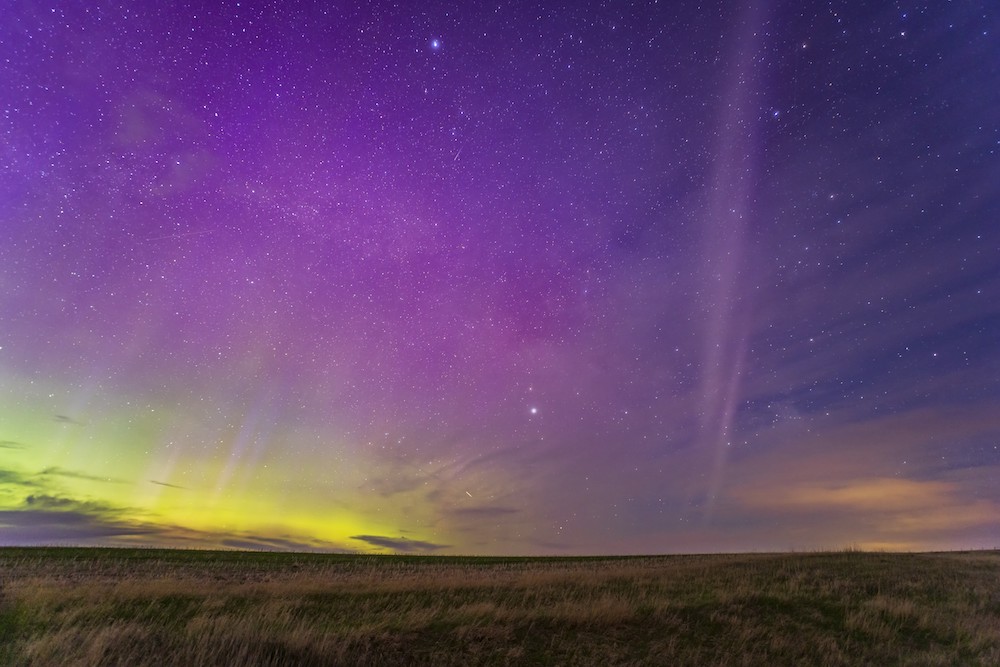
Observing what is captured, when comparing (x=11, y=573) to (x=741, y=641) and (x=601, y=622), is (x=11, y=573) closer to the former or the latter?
(x=601, y=622)

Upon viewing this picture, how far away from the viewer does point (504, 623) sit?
477 inches

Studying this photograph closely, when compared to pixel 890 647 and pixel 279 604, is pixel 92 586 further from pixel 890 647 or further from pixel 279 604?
pixel 890 647

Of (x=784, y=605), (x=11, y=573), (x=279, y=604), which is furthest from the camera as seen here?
(x=11, y=573)

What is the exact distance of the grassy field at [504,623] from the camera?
9398mm

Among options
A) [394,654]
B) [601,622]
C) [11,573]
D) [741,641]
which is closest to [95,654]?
[394,654]

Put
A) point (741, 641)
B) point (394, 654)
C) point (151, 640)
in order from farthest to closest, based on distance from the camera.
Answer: point (741, 641) < point (394, 654) < point (151, 640)

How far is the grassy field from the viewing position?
30.8ft

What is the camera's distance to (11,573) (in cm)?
2084

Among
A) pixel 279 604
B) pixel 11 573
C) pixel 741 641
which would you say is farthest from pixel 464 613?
pixel 11 573

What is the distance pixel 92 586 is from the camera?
16062mm

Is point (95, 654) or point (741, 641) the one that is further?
point (741, 641)

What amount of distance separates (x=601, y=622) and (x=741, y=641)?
310cm

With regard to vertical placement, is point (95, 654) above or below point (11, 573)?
below

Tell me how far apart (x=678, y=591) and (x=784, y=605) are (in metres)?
3.32
